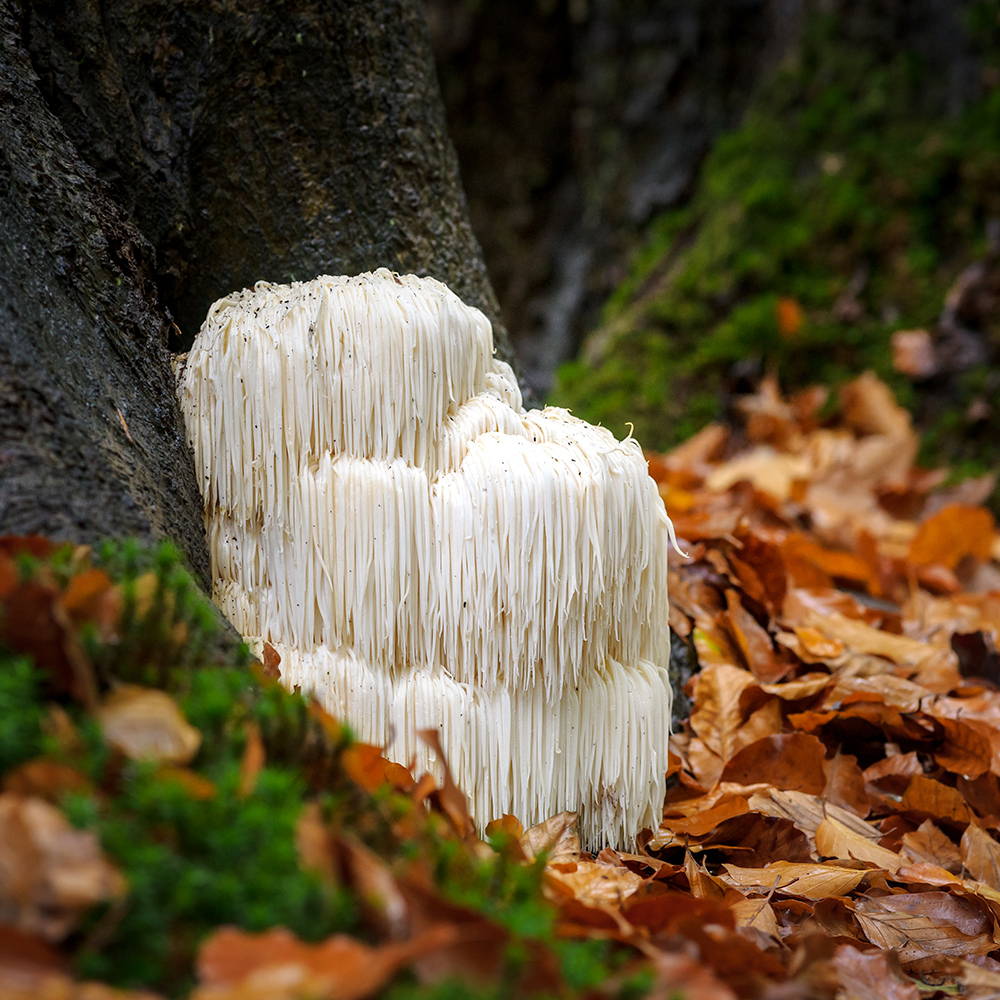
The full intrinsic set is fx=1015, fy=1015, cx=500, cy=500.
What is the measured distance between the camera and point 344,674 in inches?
84.7

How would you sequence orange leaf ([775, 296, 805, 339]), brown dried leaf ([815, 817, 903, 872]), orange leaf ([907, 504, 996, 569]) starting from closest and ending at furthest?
brown dried leaf ([815, 817, 903, 872])
orange leaf ([907, 504, 996, 569])
orange leaf ([775, 296, 805, 339])

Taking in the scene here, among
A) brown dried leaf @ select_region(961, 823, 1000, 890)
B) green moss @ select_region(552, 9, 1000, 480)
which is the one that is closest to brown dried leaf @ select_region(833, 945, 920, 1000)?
brown dried leaf @ select_region(961, 823, 1000, 890)

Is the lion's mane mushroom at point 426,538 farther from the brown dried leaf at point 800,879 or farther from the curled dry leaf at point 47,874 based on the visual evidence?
the curled dry leaf at point 47,874

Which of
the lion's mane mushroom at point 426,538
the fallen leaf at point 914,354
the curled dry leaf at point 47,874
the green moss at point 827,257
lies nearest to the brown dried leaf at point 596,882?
the lion's mane mushroom at point 426,538

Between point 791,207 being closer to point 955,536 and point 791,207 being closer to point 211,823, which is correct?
point 955,536

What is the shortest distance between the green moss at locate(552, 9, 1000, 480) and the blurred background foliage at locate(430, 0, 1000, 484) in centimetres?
1

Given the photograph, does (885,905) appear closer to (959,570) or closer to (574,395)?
(959,570)

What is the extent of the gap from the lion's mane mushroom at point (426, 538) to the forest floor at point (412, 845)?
199mm

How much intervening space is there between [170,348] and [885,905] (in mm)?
2087

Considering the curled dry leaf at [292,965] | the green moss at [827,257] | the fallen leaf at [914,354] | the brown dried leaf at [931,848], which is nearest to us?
the curled dry leaf at [292,965]

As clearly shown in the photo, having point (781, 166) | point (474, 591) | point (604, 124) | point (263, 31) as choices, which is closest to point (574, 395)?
point (781, 166)

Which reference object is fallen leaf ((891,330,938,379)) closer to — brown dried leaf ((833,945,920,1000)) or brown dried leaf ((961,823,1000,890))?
brown dried leaf ((961,823,1000,890))

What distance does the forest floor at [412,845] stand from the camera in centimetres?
113

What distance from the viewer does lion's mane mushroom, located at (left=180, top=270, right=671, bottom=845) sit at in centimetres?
207
